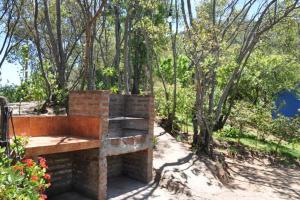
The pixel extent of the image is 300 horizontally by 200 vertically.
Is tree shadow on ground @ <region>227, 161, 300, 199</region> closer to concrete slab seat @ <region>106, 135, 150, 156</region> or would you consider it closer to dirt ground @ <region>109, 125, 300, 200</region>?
dirt ground @ <region>109, 125, 300, 200</region>

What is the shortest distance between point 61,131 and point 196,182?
170 inches

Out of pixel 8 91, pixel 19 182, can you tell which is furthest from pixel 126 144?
pixel 8 91

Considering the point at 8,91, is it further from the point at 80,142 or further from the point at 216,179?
the point at 80,142

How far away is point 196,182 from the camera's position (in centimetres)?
1095

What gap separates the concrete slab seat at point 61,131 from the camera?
762 centimetres

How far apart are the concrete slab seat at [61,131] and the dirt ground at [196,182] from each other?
1.64m

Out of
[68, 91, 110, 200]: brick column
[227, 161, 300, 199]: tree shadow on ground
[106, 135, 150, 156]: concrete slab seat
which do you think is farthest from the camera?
[227, 161, 300, 199]: tree shadow on ground

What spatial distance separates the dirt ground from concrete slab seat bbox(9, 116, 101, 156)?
1.64m

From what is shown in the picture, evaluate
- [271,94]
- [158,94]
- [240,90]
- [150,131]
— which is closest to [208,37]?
[150,131]

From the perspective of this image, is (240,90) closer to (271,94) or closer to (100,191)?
(271,94)

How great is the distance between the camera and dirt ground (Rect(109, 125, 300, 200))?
991cm

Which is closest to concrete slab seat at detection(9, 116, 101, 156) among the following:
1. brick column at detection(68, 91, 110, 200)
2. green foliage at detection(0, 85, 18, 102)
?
brick column at detection(68, 91, 110, 200)

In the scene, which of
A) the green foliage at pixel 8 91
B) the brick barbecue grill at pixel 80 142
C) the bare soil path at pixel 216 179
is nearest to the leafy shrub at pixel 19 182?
the brick barbecue grill at pixel 80 142

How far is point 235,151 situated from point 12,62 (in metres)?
18.5
